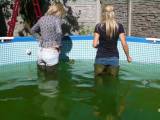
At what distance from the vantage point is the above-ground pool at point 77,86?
6695 mm

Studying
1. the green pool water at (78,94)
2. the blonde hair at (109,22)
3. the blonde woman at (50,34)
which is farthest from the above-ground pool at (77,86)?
the blonde hair at (109,22)

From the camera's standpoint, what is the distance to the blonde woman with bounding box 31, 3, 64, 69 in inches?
340

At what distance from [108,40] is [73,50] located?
3.94 metres

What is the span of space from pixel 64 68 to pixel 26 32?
4.20 m

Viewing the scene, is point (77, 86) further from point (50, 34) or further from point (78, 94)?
point (50, 34)

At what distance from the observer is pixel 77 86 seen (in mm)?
8477

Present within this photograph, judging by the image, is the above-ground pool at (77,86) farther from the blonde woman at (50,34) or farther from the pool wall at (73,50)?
the blonde woman at (50,34)

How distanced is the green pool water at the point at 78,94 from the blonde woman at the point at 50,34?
1.54 feet

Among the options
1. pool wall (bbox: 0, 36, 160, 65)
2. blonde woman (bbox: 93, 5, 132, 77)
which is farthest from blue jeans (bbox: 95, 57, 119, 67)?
pool wall (bbox: 0, 36, 160, 65)

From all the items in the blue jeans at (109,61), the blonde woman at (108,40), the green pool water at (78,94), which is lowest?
the green pool water at (78,94)

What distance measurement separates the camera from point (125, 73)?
Result: 9703 mm

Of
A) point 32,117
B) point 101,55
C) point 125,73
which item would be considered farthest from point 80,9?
point 32,117

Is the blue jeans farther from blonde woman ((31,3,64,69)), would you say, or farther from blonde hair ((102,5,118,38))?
blonde woman ((31,3,64,69))

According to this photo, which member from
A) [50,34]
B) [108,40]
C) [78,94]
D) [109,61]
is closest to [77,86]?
[78,94]
